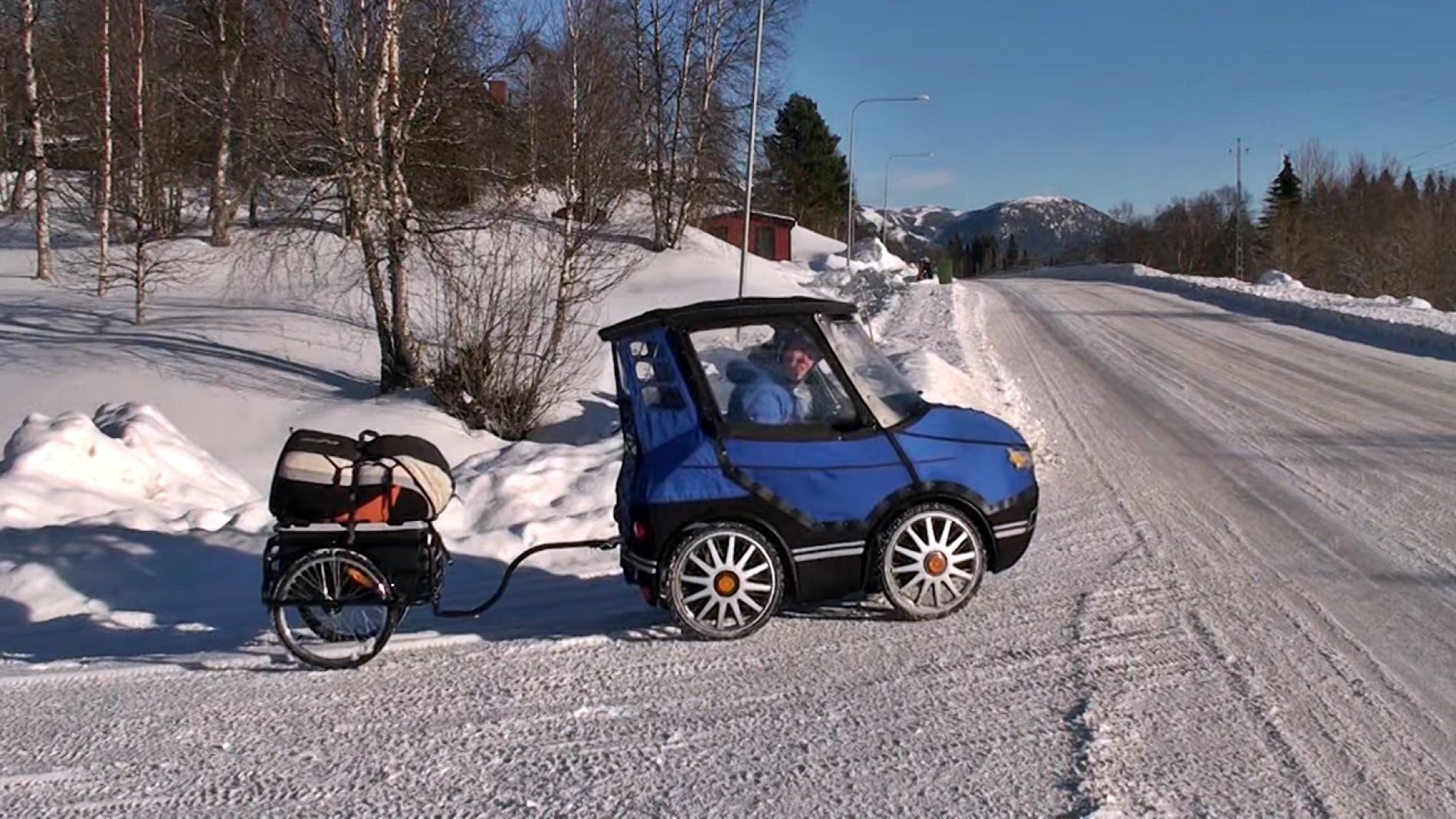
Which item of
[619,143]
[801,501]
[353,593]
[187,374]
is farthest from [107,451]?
[619,143]

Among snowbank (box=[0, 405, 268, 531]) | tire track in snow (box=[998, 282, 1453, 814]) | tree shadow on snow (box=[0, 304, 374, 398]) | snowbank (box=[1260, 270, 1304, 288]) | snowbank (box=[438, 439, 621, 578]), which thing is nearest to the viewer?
tire track in snow (box=[998, 282, 1453, 814])

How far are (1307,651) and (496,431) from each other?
495 inches

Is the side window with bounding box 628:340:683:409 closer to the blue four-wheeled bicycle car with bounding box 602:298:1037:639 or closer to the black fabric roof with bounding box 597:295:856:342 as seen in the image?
→ the blue four-wheeled bicycle car with bounding box 602:298:1037:639

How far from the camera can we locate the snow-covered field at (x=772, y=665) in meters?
4.02

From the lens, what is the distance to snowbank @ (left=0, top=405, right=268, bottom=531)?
28.3ft

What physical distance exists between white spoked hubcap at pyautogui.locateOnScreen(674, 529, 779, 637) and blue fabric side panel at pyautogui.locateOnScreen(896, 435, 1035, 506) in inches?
34.6

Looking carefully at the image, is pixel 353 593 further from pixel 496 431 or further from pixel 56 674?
pixel 496 431

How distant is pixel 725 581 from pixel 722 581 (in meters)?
0.02

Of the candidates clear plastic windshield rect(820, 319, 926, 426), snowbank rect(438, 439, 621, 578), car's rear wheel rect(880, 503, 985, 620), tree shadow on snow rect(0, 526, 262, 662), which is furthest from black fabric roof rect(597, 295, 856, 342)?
tree shadow on snow rect(0, 526, 262, 662)

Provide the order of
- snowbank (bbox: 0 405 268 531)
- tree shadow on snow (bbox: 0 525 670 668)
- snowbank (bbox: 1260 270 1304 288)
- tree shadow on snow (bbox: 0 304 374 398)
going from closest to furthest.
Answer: tree shadow on snow (bbox: 0 525 670 668)
snowbank (bbox: 0 405 268 531)
tree shadow on snow (bbox: 0 304 374 398)
snowbank (bbox: 1260 270 1304 288)

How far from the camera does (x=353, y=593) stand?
5.45 m

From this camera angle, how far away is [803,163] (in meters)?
76.3

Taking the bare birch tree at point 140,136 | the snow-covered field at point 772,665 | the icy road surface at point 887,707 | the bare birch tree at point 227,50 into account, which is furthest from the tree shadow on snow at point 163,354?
the icy road surface at point 887,707

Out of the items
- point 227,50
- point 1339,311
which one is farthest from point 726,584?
point 1339,311
